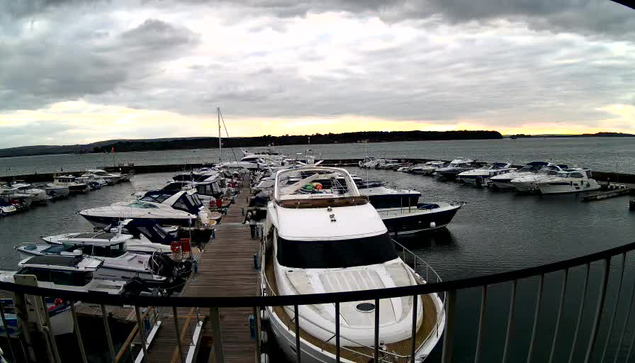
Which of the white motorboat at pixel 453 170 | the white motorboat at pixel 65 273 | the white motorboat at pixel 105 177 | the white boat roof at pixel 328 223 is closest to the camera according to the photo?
the white boat roof at pixel 328 223

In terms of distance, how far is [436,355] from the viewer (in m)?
9.85

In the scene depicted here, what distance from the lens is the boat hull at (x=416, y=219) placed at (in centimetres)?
2168

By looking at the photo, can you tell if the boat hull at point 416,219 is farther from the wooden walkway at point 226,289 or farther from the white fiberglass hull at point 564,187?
the white fiberglass hull at point 564,187

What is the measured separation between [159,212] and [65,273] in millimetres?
10577

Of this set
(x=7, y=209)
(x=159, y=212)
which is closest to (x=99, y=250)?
(x=159, y=212)

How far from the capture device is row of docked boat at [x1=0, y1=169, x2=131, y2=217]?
3572cm

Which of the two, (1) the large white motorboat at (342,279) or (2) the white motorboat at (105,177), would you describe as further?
(2) the white motorboat at (105,177)

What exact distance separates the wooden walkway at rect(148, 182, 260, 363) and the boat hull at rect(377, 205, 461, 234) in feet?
27.2

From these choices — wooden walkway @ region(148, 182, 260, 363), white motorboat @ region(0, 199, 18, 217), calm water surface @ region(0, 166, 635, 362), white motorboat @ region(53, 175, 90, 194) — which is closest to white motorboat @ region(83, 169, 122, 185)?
white motorboat @ region(53, 175, 90, 194)

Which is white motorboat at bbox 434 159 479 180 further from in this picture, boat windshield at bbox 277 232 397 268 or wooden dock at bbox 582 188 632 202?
boat windshield at bbox 277 232 397 268

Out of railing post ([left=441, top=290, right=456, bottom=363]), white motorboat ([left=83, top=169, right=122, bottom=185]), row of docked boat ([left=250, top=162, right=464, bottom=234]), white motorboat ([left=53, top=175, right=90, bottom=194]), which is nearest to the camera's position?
railing post ([left=441, top=290, right=456, bottom=363])

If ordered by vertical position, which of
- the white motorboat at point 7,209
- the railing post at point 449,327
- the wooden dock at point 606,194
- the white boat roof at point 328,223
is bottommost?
the white motorboat at point 7,209

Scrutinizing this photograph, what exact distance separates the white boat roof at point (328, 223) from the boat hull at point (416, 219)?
38.5 feet

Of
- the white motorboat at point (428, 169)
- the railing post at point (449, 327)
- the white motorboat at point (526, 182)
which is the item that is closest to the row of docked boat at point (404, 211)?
the white motorboat at point (526, 182)
